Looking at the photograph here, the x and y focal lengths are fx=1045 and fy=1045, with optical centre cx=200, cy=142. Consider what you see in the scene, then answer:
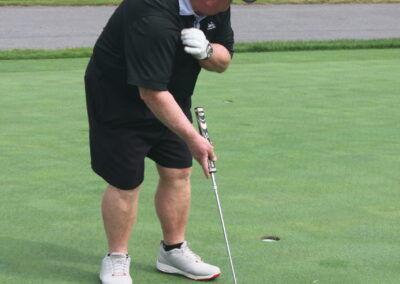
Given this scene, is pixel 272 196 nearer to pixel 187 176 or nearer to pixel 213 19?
pixel 187 176

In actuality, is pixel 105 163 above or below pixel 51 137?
above

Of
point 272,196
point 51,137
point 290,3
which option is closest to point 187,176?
point 272,196

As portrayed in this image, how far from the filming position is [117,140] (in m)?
4.62

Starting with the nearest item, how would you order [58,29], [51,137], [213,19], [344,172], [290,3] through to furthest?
[213,19], [344,172], [51,137], [58,29], [290,3]

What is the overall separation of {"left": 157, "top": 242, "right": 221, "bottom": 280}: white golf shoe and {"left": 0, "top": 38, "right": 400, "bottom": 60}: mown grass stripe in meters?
8.42

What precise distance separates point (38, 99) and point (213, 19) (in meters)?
5.07

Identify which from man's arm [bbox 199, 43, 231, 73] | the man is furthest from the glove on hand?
man's arm [bbox 199, 43, 231, 73]

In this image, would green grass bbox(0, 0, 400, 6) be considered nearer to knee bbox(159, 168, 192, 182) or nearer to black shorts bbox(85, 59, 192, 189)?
knee bbox(159, 168, 192, 182)

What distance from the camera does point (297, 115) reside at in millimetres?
8633

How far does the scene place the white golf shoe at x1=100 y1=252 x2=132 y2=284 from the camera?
4.55 metres

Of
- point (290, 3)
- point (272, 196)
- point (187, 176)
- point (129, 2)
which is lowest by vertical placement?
point (290, 3)

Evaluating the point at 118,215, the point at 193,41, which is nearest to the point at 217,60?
the point at 193,41

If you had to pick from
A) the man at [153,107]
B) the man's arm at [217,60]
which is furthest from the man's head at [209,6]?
the man's arm at [217,60]

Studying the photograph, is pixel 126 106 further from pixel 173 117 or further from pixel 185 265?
pixel 185 265
